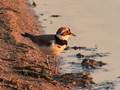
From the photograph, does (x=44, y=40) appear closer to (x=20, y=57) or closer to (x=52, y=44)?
(x=52, y=44)

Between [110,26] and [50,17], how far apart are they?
2.18m

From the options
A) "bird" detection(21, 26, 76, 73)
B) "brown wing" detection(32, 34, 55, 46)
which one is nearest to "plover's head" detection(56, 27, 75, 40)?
"bird" detection(21, 26, 76, 73)

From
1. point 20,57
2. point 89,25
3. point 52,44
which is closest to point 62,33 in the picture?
point 52,44

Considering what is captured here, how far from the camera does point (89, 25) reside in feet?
53.4

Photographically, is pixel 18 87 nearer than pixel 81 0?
Yes

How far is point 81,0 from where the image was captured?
1983 centimetres

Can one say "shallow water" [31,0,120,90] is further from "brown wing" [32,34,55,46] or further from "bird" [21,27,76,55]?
"brown wing" [32,34,55,46]

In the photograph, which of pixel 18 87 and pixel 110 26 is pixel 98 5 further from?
pixel 18 87

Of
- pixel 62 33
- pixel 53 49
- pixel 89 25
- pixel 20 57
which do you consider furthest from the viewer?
pixel 89 25

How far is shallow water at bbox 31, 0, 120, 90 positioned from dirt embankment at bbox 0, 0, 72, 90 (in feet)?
1.92

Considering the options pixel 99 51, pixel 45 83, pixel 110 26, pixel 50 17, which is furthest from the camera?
pixel 50 17

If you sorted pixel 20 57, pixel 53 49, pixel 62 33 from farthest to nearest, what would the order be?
1. pixel 62 33
2. pixel 20 57
3. pixel 53 49

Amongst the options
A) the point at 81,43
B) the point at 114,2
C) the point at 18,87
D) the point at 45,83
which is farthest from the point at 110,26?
the point at 18,87

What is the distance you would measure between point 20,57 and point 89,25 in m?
4.47
